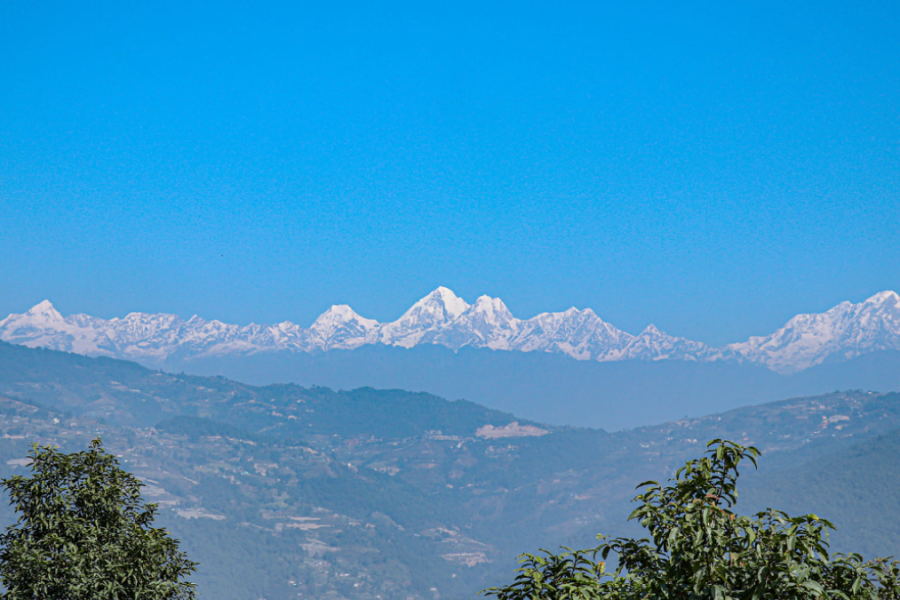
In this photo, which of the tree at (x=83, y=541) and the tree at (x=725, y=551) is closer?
the tree at (x=725, y=551)

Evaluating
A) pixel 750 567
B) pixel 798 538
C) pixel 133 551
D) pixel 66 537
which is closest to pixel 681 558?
pixel 750 567

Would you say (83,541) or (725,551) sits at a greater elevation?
(725,551)

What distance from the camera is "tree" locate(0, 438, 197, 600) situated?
18.5m

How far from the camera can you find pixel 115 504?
19.9 meters

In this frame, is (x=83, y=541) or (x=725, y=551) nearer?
(x=725, y=551)

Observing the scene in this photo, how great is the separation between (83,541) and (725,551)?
50.1 feet

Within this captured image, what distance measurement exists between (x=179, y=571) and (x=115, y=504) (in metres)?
2.54

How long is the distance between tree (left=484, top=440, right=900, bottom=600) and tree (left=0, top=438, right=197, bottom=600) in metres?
11.3

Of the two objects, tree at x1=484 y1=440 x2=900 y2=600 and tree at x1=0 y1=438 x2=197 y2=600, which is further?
tree at x1=0 y1=438 x2=197 y2=600

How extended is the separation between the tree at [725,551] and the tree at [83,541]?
37.2ft

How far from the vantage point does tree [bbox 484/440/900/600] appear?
466 inches

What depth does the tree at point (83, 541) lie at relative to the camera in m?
18.5

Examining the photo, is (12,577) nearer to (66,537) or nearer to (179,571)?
(66,537)

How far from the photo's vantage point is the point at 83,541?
19188 mm
